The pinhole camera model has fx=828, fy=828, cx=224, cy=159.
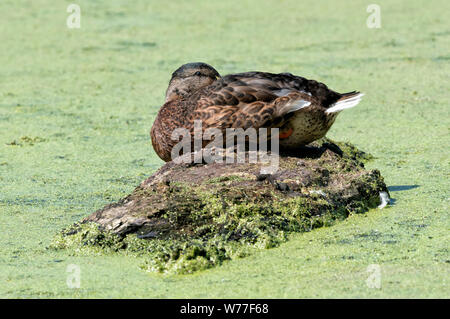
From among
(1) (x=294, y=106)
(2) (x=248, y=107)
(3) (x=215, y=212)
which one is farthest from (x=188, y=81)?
(3) (x=215, y=212)

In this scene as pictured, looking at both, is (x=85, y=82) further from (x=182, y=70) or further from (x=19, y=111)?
(x=182, y=70)

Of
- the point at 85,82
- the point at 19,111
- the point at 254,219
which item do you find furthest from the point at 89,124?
the point at 254,219

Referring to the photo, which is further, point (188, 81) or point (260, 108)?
point (188, 81)

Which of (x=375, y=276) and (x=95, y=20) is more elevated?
(x=95, y=20)

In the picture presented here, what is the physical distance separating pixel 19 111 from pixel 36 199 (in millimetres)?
2128

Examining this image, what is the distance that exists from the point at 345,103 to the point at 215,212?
46.6 inches

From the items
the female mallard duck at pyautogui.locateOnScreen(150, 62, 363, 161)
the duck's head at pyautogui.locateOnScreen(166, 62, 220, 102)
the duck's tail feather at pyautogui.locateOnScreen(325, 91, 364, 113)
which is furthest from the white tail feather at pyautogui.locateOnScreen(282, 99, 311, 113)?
the duck's head at pyautogui.locateOnScreen(166, 62, 220, 102)

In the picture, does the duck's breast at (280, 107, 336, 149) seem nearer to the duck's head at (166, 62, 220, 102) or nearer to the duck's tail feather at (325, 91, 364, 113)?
the duck's tail feather at (325, 91, 364, 113)

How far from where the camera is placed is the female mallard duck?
13.7 feet

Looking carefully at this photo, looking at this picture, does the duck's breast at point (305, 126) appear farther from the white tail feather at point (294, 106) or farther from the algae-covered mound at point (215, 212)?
the algae-covered mound at point (215, 212)

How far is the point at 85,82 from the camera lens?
7.17 m

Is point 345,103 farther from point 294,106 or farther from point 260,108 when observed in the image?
point 260,108

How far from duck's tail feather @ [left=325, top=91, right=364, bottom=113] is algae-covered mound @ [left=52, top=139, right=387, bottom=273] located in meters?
0.42

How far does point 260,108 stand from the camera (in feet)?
13.7
